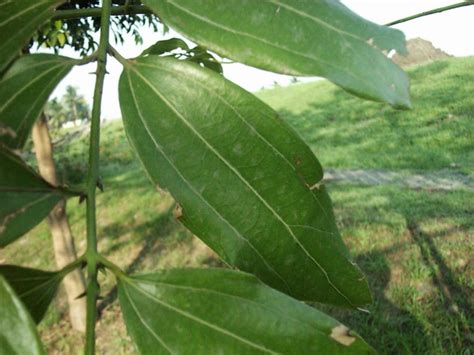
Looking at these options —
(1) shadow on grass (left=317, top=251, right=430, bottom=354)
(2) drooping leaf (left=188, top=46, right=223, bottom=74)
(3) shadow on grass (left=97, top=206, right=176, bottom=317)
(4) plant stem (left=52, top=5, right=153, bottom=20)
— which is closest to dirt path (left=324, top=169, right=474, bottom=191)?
(3) shadow on grass (left=97, top=206, right=176, bottom=317)

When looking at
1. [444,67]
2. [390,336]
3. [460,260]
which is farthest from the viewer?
[444,67]

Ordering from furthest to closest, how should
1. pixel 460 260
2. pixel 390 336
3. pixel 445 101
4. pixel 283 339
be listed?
pixel 445 101 < pixel 460 260 < pixel 390 336 < pixel 283 339

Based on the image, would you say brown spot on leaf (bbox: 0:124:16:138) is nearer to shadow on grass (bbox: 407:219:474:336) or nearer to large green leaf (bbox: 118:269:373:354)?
large green leaf (bbox: 118:269:373:354)

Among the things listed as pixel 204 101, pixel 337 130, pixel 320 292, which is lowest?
pixel 337 130

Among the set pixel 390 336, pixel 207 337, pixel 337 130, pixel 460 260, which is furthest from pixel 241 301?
pixel 337 130

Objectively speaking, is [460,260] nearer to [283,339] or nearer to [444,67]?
[283,339]

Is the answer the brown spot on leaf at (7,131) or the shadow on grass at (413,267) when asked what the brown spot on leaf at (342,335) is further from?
the shadow on grass at (413,267)

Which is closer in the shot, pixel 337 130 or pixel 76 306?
pixel 76 306

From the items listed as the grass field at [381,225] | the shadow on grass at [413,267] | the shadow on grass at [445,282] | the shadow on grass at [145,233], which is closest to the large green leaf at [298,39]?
the grass field at [381,225]

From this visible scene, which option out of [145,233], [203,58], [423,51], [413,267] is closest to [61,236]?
[145,233]
